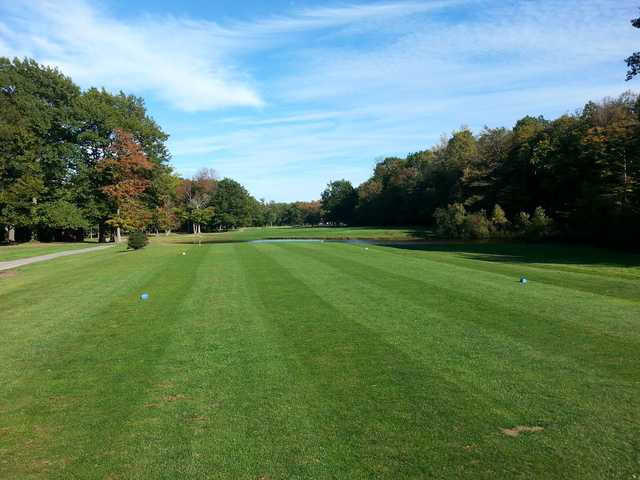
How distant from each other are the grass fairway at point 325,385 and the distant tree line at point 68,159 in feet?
136

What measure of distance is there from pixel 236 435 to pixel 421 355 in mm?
3717

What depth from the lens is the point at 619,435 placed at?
4734 millimetres

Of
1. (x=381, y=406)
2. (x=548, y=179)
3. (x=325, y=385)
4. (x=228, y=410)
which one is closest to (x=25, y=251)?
(x=228, y=410)

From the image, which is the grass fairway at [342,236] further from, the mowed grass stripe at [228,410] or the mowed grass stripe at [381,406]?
the mowed grass stripe at [381,406]

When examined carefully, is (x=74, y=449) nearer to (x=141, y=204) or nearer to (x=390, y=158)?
(x=141, y=204)

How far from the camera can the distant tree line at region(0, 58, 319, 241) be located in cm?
4866

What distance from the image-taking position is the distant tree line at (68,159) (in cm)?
4866


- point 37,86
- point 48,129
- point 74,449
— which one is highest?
point 37,86

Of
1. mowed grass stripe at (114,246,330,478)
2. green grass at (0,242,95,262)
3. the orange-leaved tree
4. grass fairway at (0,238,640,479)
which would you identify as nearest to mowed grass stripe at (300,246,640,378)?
grass fairway at (0,238,640,479)

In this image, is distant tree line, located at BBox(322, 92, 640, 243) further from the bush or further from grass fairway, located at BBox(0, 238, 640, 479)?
the bush

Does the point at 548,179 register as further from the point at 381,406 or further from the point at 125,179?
the point at 381,406

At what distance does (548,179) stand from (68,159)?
54520mm

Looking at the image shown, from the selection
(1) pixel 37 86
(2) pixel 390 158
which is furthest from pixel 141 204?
(2) pixel 390 158

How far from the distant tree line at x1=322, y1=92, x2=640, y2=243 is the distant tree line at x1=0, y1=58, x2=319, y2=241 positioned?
37056mm
